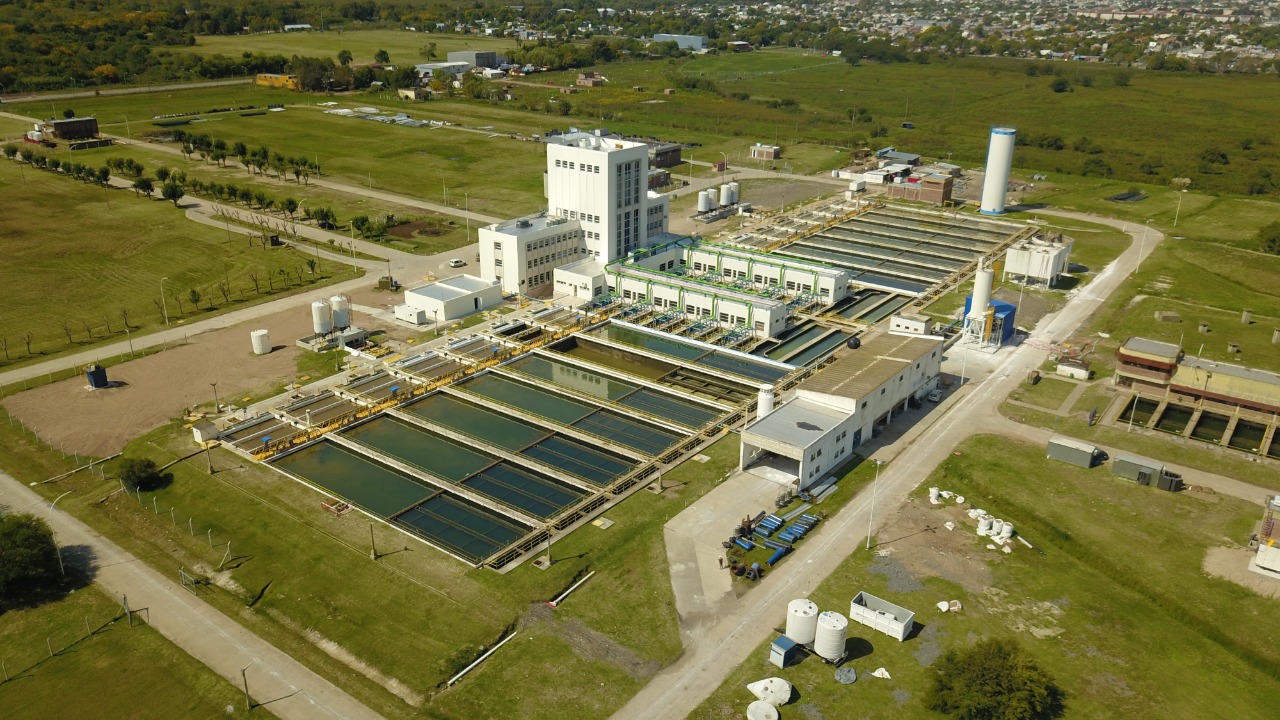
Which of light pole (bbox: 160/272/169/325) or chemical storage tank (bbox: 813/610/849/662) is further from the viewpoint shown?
light pole (bbox: 160/272/169/325)

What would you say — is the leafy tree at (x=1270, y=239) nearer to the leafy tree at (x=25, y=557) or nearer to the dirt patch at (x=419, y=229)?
the dirt patch at (x=419, y=229)

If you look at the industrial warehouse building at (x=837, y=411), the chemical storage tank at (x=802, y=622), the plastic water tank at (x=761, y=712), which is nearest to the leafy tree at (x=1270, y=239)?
the industrial warehouse building at (x=837, y=411)

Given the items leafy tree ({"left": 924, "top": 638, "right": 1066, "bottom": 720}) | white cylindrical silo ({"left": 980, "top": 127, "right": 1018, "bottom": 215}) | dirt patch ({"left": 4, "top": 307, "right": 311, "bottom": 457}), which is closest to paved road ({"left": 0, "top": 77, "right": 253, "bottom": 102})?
dirt patch ({"left": 4, "top": 307, "right": 311, "bottom": 457})

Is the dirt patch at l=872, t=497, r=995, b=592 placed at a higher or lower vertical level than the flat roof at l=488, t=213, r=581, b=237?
lower

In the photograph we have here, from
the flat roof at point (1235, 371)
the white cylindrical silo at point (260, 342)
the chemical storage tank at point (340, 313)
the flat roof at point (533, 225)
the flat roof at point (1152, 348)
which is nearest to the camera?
the flat roof at point (1235, 371)

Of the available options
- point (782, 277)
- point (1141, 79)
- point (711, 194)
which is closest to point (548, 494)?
point (782, 277)

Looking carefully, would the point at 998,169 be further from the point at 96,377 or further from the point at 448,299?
the point at 96,377

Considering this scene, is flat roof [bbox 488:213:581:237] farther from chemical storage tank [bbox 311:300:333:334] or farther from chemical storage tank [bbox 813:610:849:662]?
chemical storage tank [bbox 813:610:849:662]

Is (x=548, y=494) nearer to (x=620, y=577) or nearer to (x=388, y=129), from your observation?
(x=620, y=577)
